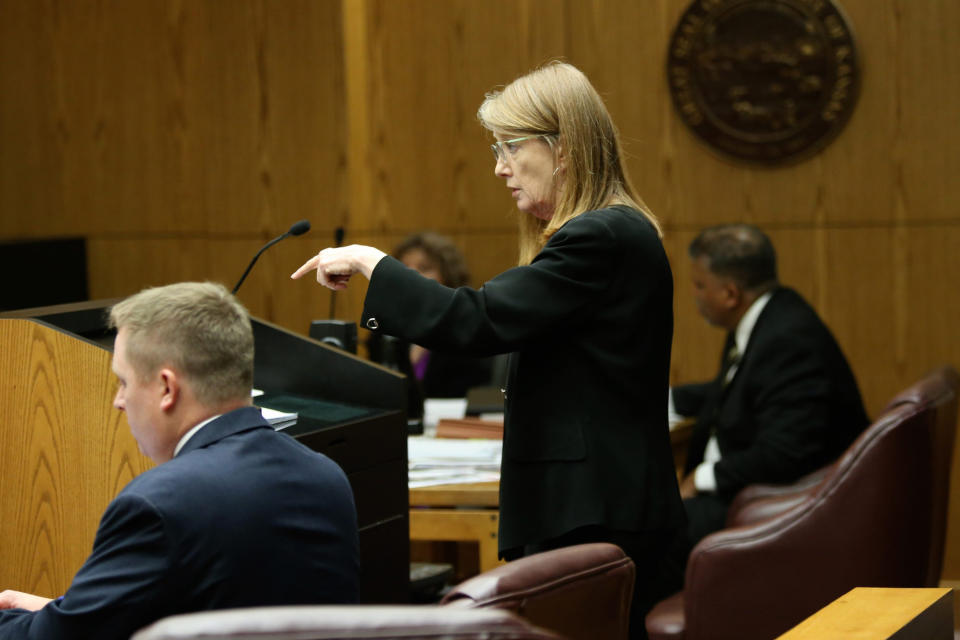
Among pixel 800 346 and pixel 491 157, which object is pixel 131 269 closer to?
pixel 491 157

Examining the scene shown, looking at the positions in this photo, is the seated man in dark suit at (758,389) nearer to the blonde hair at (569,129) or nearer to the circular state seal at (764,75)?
the circular state seal at (764,75)

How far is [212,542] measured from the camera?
5.01ft

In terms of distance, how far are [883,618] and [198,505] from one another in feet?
2.78

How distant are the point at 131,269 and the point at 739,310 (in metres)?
2.75

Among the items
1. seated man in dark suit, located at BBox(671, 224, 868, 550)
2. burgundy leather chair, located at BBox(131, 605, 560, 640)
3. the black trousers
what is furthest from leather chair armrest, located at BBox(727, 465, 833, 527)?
burgundy leather chair, located at BBox(131, 605, 560, 640)

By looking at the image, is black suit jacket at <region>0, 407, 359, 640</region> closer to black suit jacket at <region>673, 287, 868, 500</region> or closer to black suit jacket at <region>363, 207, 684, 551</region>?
black suit jacket at <region>363, 207, 684, 551</region>

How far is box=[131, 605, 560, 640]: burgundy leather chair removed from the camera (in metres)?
0.87

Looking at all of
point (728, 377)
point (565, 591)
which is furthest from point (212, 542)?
point (728, 377)

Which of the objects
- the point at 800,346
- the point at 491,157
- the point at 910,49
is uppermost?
the point at 910,49

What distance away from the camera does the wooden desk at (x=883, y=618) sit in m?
1.51

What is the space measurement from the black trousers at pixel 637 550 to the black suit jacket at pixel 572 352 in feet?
0.09

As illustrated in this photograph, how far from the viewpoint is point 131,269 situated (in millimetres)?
5391

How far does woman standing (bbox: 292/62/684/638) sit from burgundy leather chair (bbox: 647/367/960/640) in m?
0.93

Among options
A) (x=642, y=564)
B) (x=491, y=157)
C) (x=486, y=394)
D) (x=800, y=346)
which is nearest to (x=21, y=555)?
(x=642, y=564)
